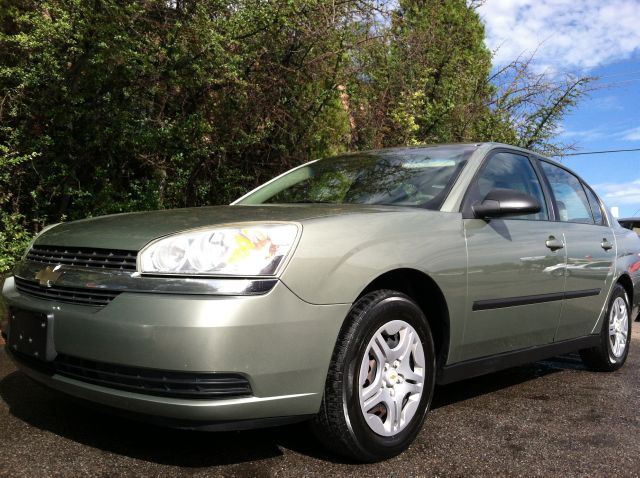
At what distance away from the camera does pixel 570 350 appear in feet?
13.8

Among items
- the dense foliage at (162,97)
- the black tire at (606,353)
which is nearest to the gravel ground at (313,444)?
the black tire at (606,353)

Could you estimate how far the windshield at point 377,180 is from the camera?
344 centimetres

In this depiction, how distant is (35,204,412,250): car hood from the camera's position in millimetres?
2578

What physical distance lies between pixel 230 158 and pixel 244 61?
53.0 inches

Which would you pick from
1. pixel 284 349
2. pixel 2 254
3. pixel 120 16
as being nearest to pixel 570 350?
pixel 284 349

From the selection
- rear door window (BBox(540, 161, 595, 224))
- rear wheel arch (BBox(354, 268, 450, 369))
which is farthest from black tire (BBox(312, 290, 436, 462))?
rear door window (BBox(540, 161, 595, 224))

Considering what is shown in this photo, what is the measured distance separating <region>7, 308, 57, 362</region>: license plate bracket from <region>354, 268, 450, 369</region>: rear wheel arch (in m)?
1.47

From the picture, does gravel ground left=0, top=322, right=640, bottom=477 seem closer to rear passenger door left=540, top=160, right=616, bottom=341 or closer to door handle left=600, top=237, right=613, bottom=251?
rear passenger door left=540, top=160, right=616, bottom=341

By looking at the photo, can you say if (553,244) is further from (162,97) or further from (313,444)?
(162,97)

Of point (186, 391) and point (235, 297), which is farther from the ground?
point (235, 297)

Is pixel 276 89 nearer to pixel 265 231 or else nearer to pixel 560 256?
pixel 560 256

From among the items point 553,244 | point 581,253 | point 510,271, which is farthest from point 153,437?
point 581,253

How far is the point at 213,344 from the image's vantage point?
7.40ft

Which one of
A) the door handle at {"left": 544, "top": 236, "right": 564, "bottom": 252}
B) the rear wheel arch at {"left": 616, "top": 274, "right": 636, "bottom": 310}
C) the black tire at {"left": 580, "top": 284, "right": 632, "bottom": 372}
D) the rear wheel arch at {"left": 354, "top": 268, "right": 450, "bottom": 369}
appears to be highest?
the door handle at {"left": 544, "top": 236, "right": 564, "bottom": 252}
